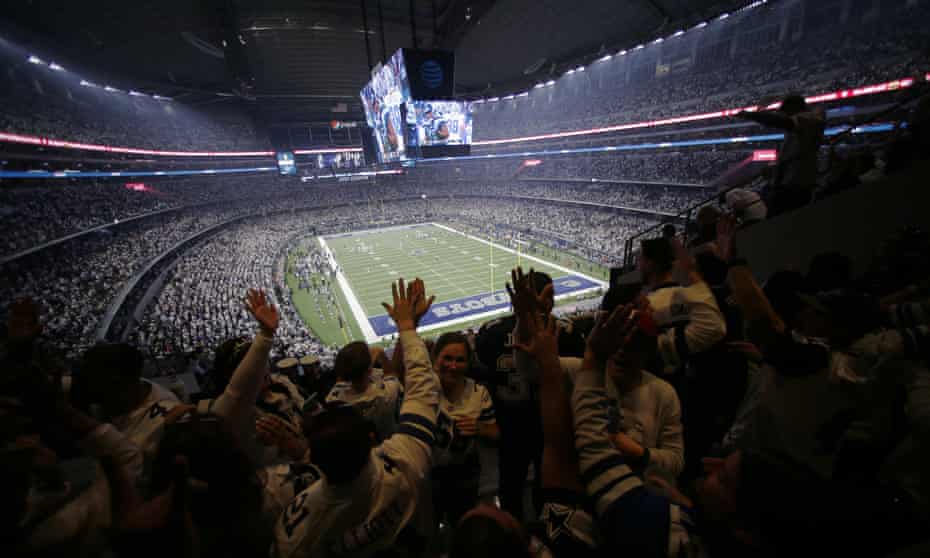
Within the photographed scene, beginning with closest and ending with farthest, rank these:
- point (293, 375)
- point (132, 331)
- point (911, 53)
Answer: point (293, 375)
point (132, 331)
point (911, 53)

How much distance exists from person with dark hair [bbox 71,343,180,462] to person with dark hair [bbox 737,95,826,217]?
629 centimetres

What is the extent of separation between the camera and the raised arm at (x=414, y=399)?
1790 millimetres

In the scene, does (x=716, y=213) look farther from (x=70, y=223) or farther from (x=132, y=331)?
(x=70, y=223)

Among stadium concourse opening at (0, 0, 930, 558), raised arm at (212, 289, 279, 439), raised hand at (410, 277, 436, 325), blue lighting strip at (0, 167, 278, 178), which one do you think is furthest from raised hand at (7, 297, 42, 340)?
blue lighting strip at (0, 167, 278, 178)

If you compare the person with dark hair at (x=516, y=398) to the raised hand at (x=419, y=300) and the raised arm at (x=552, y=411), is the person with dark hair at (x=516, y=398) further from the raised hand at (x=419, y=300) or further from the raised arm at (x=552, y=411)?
the raised hand at (x=419, y=300)

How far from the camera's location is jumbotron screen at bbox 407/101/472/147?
23.4m

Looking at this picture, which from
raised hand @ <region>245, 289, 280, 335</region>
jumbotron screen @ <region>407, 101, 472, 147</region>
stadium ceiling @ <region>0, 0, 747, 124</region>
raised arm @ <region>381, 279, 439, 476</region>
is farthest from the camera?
jumbotron screen @ <region>407, 101, 472, 147</region>

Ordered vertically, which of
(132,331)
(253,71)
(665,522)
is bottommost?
(132,331)

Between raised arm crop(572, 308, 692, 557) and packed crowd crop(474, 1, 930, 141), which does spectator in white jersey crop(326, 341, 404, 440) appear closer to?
raised arm crop(572, 308, 692, 557)

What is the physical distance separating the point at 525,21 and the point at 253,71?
89.9 feet

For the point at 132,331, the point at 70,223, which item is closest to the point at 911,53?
the point at 132,331

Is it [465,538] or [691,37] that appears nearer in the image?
[465,538]

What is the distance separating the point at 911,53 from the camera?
2186cm

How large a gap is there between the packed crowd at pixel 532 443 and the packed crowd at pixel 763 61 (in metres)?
21.7
